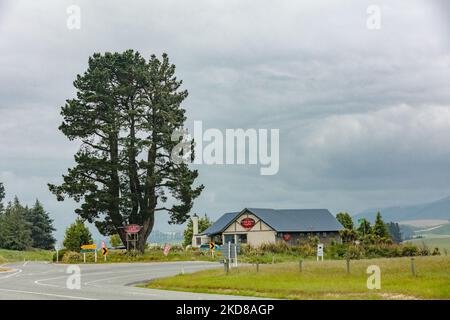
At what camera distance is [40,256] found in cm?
8106

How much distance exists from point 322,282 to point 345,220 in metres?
58.6

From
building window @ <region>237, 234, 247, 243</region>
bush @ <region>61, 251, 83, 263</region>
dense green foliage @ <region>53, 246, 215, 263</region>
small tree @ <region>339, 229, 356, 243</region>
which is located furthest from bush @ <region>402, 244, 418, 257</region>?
bush @ <region>61, 251, 83, 263</region>

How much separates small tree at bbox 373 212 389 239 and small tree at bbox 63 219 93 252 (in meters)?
32.3

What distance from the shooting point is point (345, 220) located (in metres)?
82.8

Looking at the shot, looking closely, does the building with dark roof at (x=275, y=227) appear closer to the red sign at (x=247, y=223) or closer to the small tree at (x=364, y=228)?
the red sign at (x=247, y=223)

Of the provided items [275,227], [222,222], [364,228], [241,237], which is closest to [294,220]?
[275,227]

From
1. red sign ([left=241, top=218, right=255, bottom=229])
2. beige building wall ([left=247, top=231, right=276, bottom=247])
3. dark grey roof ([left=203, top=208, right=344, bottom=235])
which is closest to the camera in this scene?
beige building wall ([left=247, top=231, right=276, bottom=247])

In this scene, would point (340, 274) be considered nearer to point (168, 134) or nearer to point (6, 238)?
point (168, 134)

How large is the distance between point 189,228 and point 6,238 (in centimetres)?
2642

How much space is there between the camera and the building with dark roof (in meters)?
74.4

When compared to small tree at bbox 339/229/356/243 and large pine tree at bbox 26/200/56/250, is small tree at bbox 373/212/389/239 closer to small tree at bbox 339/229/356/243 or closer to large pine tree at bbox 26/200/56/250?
Result: small tree at bbox 339/229/356/243

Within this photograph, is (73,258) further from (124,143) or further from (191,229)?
(191,229)
